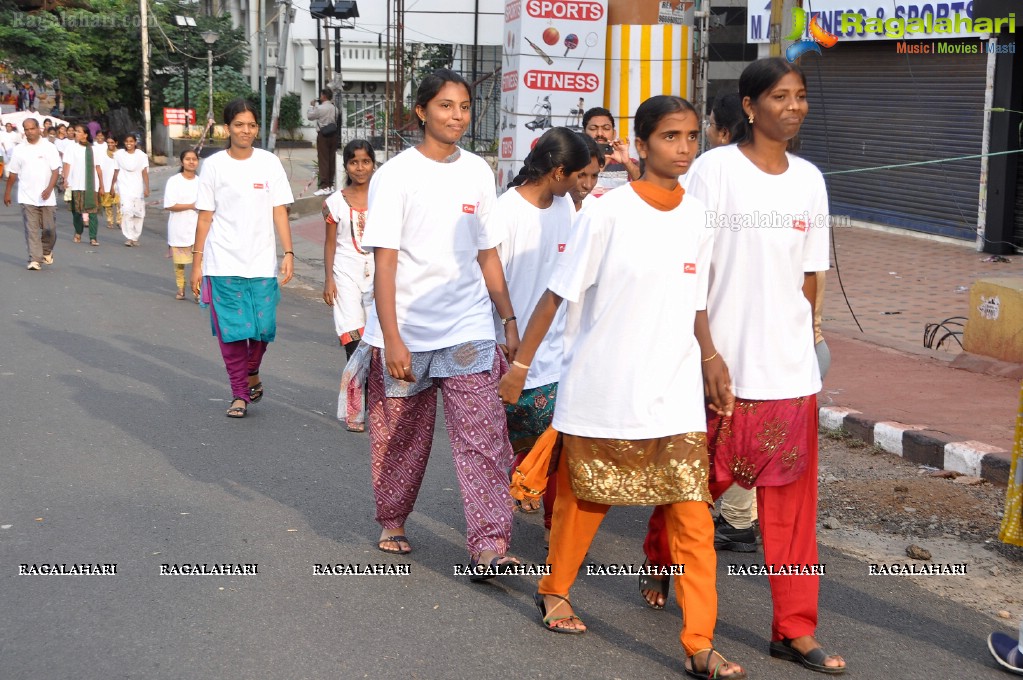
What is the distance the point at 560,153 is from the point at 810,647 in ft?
7.16

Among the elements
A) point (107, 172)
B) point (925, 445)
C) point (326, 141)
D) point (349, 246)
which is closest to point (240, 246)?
point (349, 246)

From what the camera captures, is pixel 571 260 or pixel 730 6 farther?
pixel 730 6

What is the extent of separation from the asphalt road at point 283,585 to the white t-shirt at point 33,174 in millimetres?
7409

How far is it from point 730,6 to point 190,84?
68.3 feet

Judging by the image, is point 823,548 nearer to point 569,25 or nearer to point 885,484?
point 885,484

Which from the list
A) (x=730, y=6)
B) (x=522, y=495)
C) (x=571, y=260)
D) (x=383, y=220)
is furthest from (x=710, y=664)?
(x=730, y=6)

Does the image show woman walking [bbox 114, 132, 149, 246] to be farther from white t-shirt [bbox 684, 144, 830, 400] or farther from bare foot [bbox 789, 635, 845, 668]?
bare foot [bbox 789, 635, 845, 668]

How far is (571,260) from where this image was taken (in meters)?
3.83

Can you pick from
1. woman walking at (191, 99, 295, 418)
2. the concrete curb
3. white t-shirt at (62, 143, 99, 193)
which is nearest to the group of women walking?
the concrete curb

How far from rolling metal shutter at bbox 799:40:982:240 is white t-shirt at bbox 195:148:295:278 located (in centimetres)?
994

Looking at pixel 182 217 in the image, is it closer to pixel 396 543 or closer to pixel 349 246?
pixel 349 246

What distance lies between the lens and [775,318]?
154 inches

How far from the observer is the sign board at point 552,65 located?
14.4m

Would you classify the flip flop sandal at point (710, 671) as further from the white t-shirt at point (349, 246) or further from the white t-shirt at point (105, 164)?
the white t-shirt at point (105, 164)
